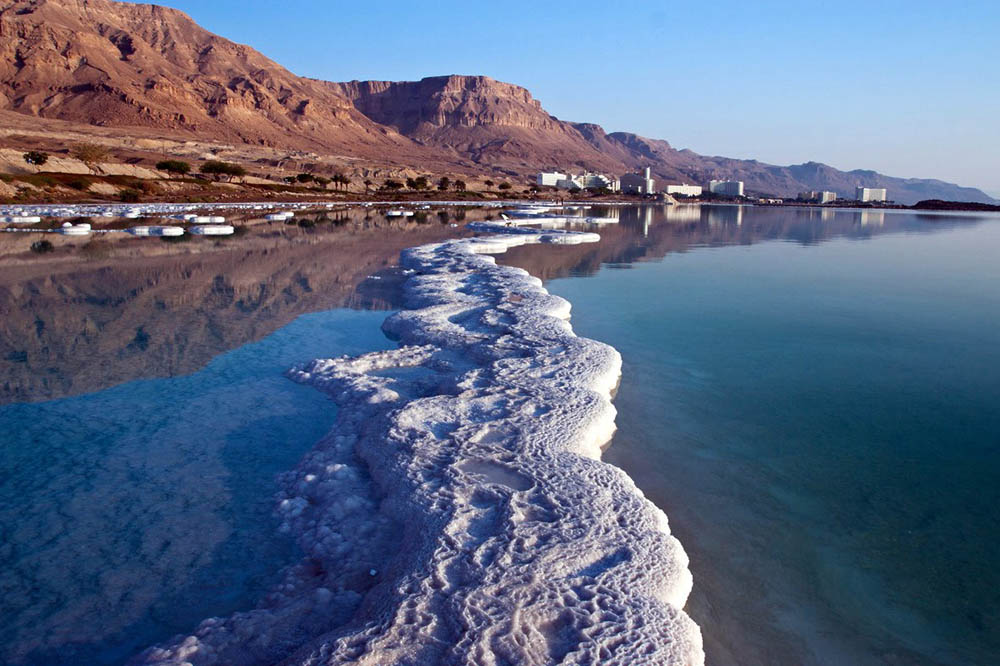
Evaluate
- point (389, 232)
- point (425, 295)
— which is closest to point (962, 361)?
point (425, 295)

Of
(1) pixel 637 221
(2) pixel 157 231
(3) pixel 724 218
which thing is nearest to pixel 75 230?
(2) pixel 157 231

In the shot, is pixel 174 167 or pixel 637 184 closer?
pixel 174 167

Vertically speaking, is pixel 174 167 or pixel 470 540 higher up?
pixel 174 167

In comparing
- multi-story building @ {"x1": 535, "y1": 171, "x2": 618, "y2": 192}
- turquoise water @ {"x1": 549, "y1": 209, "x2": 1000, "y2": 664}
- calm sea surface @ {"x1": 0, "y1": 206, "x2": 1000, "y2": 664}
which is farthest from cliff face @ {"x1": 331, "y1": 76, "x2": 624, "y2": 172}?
calm sea surface @ {"x1": 0, "y1": 206, "x2": 1000, "y2": 664}

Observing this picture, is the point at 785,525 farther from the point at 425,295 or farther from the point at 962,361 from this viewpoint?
the point at 425,295

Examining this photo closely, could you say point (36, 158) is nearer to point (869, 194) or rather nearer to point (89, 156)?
point (89, 156)

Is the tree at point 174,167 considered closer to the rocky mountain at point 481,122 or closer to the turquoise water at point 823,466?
the turquoise water at point 823,466
